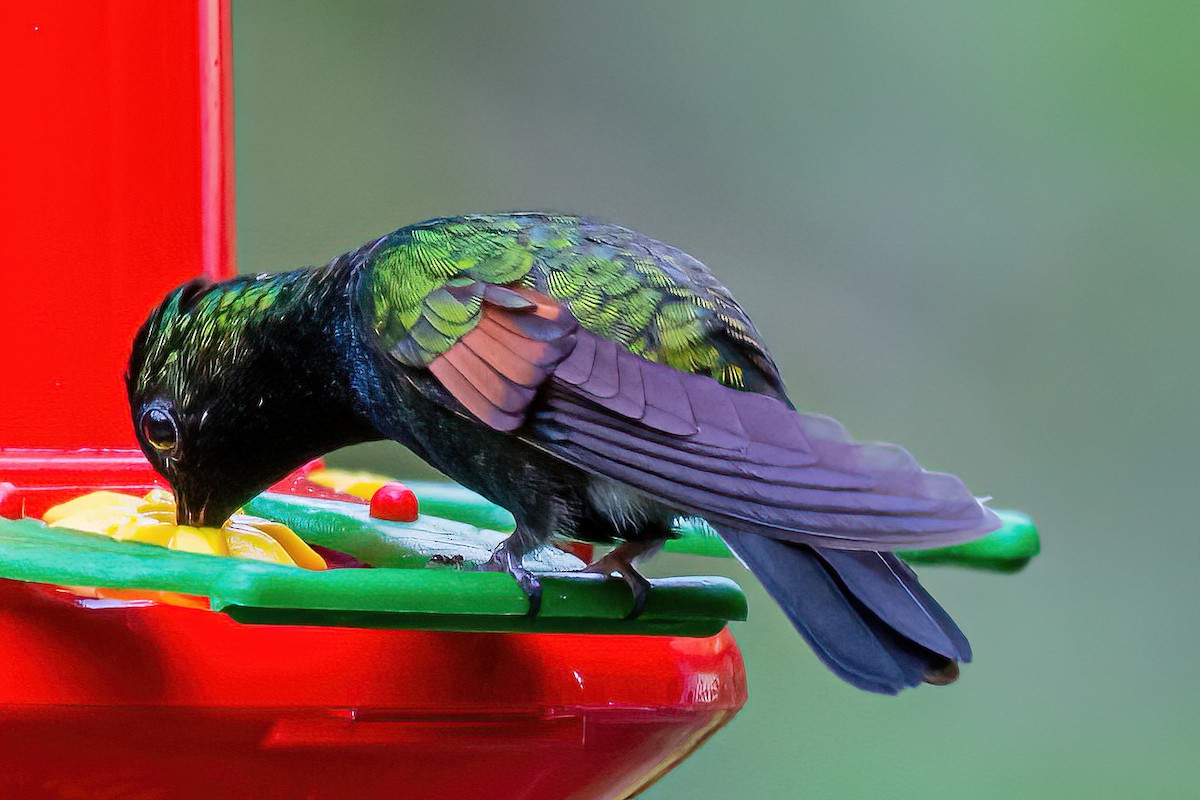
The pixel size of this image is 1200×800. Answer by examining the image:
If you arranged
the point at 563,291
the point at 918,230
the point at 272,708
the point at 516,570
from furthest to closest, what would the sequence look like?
the point at 918,230
the point at 563,291
the point at 516,570
the point at 272,708

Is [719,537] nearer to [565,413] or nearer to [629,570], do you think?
[629,570]

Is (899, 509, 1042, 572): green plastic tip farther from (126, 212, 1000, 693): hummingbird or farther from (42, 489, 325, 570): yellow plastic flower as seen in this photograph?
(42, 489, 325, 570): yellow plastic flower

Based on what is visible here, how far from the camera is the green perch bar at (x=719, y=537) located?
217cm

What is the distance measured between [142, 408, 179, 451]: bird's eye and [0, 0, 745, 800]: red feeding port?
8 centimetres

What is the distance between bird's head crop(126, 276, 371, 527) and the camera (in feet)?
7.30

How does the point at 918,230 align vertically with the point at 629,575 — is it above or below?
below

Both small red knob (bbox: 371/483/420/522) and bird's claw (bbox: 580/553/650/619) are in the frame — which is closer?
bird's claw (bbox: 580/553/650/619)

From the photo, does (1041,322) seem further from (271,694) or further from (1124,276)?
(271,694)

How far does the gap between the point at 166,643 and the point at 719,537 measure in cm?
76

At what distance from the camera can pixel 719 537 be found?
2.12m

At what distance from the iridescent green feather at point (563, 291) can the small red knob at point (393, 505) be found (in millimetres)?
269

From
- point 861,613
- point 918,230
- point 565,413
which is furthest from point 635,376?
point 918,230

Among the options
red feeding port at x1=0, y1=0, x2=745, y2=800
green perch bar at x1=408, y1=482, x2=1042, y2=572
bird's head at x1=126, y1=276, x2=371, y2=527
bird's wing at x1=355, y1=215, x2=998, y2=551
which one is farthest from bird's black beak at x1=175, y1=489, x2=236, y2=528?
green perch bar at x1=408, y1=482, x2=1042, y2=572

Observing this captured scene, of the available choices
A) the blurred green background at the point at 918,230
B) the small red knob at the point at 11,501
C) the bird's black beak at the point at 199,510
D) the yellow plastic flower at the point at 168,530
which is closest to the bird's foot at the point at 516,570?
the yellow plastic flower at the point at 168,530
